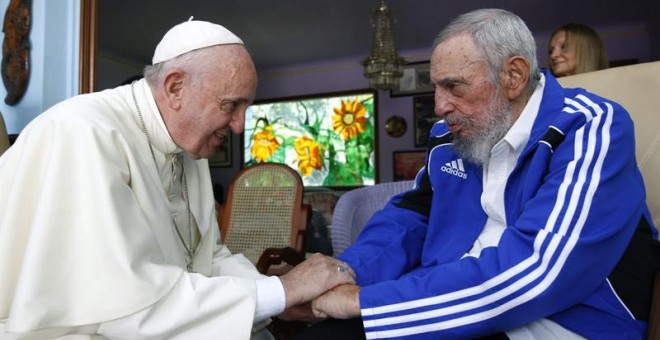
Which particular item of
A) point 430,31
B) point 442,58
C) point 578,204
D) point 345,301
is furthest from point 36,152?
point 430,31

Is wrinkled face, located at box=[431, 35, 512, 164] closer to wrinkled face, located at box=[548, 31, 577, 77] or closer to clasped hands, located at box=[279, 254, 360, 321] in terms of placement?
clasped hands, located at box=[279, 254, 360, 321]

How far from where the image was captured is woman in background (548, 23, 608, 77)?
2.70 metres

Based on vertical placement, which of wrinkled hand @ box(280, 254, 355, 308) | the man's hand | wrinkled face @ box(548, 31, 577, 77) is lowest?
the man's hand

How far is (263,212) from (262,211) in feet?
0.04

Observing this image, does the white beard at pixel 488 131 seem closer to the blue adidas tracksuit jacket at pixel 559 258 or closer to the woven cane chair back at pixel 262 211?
the blue adidas tracksuit jacket at pixel 559 258

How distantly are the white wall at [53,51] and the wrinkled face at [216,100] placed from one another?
1.74m

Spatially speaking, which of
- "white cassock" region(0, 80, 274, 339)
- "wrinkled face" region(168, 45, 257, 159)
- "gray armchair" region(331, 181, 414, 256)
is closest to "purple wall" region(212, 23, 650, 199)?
"gray armchair" region(331, 181, 414, 256)

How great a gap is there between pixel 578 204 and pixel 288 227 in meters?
2.35

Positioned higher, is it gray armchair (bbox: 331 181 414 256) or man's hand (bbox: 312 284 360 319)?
gray armchair (bbox: 331 181 414 256)

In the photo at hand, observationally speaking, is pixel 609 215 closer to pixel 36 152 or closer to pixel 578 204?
pixel 578 204

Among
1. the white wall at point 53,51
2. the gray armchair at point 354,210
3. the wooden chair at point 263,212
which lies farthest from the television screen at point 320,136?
the gray armchair at point 354,210

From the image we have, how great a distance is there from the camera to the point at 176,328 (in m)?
1.17

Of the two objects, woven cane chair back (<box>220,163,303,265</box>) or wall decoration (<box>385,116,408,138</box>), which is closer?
woven cane chair back (<box>220,163,303,265</box>)

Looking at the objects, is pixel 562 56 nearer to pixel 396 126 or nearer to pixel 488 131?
pixel 488 131
